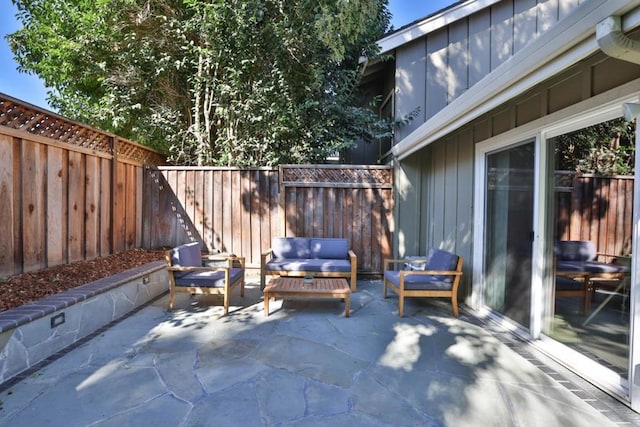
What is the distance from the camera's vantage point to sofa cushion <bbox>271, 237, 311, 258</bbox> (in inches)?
212

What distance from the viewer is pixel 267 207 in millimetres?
5906

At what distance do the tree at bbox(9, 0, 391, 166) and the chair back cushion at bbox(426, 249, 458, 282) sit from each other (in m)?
2.83

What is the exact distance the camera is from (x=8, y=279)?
3387 mm

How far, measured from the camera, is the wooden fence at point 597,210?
7.70ft

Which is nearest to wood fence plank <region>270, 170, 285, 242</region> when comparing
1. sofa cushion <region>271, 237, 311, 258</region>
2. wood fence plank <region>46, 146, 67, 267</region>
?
sofa cushion <region>271, 237, 311, 258</region>

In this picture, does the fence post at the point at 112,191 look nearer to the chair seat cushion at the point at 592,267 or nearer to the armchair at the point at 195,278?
the armchair at the point at 195,278

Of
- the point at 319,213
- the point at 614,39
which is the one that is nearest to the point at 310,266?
the point at 319,213

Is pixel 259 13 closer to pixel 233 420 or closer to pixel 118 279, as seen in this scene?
pixel 118 279

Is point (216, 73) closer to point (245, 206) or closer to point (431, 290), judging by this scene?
point (245, 206)

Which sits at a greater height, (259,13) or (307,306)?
(259,13)

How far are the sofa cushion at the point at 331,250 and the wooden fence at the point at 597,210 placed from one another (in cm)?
302

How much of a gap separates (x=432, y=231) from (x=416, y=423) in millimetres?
3978

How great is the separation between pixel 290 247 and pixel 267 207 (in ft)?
3.10

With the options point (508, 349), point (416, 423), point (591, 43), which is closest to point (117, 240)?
point (416, 423)
